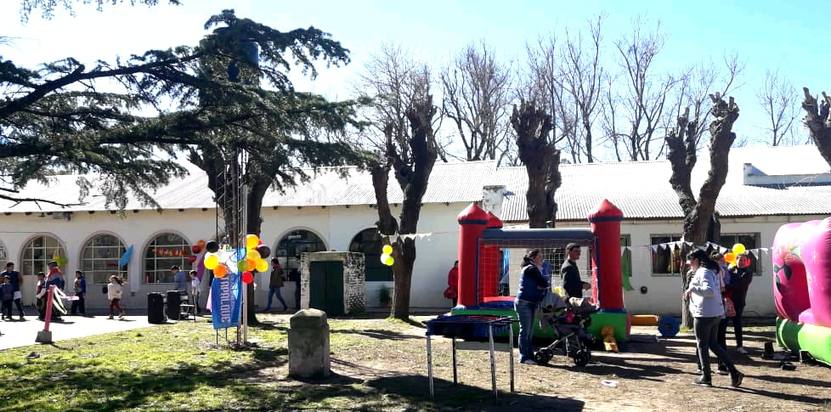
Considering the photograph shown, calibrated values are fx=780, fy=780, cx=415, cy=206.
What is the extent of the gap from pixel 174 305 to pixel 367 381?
41.7ft

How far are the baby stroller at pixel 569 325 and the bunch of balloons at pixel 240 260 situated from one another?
16.2 feet

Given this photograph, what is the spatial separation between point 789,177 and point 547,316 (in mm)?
15482

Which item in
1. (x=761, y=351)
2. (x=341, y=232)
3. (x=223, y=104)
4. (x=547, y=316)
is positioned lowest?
(x=761, y=351)

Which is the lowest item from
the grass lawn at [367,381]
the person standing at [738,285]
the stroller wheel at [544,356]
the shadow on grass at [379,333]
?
the shadow on grass at [379,333]

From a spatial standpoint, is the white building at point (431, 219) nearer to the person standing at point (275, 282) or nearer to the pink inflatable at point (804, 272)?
the person standing at point (275, 282)

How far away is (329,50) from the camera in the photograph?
11539 millimetres

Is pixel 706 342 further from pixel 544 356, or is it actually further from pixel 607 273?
pixel 607 273

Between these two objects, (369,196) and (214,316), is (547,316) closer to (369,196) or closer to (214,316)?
(214,316)

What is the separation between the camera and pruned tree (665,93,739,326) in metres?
16.6

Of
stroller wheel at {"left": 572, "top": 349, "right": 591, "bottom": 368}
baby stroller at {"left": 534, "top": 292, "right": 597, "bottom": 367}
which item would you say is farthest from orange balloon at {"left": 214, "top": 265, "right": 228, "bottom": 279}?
stroller wheel at {"left": 572, "top": 349, "right": 591, "bottom": 368}

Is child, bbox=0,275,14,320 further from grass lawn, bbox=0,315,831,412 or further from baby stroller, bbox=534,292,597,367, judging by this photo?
baby stroller, bbox=534,292,597,367

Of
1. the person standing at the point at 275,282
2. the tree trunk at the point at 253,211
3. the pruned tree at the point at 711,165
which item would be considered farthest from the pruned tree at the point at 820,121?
the person standing at the point at 275,282

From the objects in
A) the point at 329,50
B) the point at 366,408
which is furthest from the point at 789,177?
the point at 366,408

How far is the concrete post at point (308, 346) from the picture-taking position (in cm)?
1011
